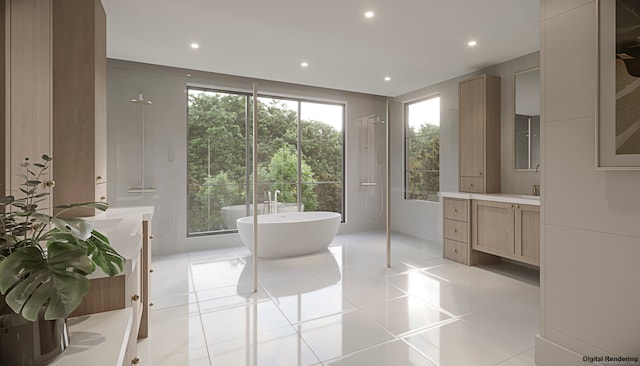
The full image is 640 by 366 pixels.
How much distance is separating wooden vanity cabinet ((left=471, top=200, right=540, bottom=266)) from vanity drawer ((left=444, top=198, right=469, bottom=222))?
99 mm

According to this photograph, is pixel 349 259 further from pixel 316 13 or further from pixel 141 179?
pixel 316 13

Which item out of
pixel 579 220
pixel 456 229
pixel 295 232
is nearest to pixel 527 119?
pixel 456 229

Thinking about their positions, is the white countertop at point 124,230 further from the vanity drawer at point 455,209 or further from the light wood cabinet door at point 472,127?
the light wood cabinet door at point 472,127

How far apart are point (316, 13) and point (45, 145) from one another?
2257 millimetres

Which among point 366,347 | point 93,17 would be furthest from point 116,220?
point 366,347

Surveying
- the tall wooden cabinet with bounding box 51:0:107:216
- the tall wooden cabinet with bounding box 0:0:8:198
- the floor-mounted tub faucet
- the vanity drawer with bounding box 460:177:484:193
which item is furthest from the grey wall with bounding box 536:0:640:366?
the tall wooden cabinet with bounding box 51:0:107:216

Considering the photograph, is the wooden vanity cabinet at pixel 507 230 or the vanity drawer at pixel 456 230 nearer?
the wooden vanity cabinet at pixel 507 230

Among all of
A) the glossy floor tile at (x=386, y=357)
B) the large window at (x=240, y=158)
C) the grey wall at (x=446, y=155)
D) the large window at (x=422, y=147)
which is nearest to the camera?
the glossy floor tile at (x=386, y=357)

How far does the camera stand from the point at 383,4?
8.63 feet

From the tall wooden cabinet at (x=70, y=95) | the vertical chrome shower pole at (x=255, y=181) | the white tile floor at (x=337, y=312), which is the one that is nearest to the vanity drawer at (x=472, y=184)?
the white tile floor at (x=337, y=312)

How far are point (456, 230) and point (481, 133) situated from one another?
1.32 meters

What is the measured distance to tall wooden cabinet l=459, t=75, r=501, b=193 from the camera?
157 inches

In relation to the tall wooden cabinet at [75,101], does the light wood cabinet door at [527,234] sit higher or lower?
lower

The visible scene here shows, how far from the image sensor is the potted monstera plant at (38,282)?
2.32 feet
